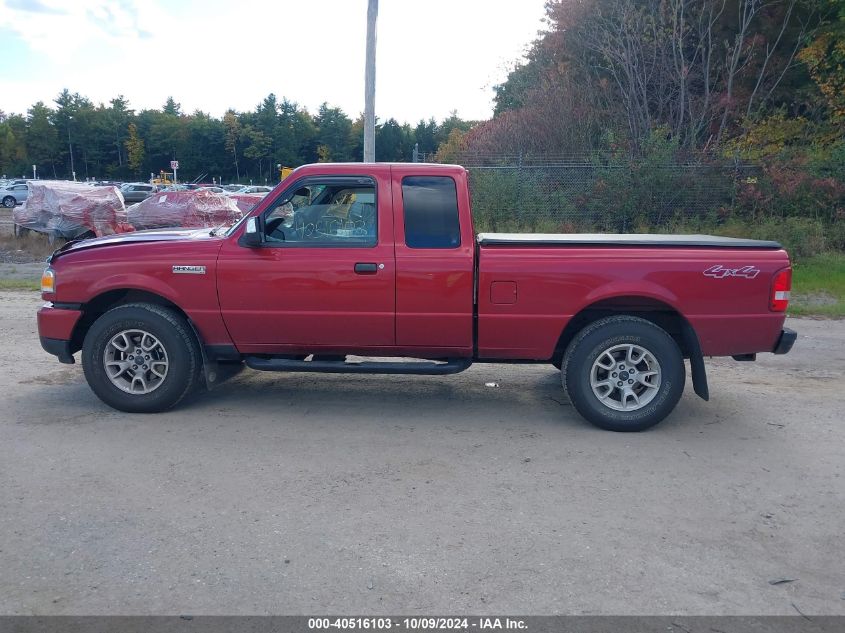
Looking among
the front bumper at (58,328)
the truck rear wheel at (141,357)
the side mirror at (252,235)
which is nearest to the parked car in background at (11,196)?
the front bumper at (58,328)

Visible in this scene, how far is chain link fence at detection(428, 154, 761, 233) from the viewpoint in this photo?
55.5 ft

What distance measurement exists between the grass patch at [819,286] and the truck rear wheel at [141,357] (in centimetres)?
874

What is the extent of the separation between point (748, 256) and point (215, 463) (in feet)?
13.6

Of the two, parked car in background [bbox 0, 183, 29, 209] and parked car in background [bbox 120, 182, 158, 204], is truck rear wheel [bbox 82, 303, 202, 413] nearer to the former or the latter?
parked car in background [bbox 120, 182, 158, 204]

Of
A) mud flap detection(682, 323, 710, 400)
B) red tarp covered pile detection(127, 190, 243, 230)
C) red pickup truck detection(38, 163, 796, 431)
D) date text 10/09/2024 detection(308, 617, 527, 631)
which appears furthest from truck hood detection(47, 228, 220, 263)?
red tarp covered pile detection(127, 190, 243, 230)

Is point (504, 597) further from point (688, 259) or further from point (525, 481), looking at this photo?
point (688, 259)

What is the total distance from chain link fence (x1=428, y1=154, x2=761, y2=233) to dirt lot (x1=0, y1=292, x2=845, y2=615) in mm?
10450

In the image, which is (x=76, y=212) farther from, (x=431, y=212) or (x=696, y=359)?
(x=696, y=359)

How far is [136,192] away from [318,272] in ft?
145

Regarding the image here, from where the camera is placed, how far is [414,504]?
14.8ft

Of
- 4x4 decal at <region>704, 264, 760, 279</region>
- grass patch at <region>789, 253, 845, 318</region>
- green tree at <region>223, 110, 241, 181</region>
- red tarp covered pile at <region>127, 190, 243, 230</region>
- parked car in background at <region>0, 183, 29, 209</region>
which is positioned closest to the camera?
4x4 decal at <region>704, 264, 760, 279</region>

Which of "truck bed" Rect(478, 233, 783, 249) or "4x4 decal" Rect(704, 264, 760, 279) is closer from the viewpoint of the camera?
"4x4 decal" Rect(704, 264, 760, 279)

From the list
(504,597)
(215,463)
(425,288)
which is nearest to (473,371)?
(425,288)

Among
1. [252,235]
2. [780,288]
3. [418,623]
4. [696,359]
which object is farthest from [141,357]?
[780,288]
